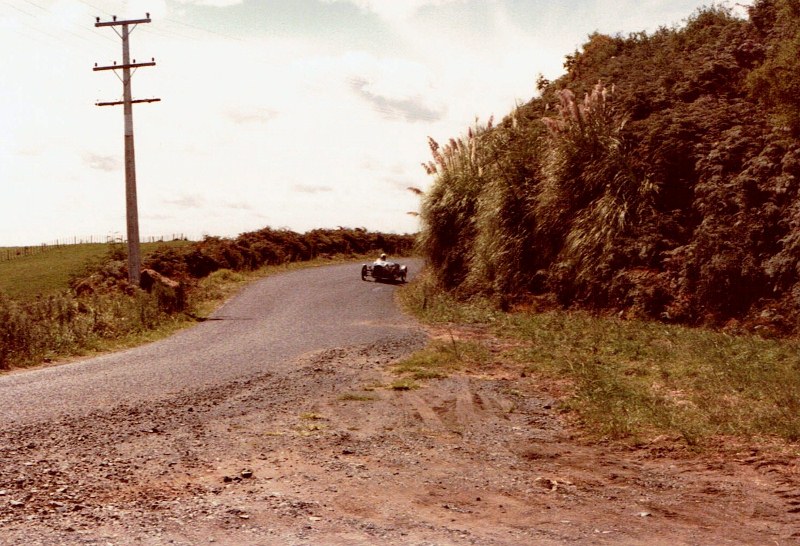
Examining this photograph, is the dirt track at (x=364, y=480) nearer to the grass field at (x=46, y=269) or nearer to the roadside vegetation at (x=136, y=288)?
the roadside vegetation at (x=136, y=288)

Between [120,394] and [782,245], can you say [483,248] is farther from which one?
[120,394]

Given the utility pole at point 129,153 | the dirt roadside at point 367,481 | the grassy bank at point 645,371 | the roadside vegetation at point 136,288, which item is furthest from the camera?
the utility pole at point 129,153

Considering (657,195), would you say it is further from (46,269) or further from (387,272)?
(46,269)

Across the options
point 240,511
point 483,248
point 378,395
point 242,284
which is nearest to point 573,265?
point 483,248

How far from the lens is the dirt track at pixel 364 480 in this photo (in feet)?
16.3

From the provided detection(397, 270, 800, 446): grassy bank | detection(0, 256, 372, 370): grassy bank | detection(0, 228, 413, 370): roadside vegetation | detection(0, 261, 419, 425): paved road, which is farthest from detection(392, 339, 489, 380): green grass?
detection(0, 228, 413, 370): roadside vegetation

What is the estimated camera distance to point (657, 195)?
1644 centimetres

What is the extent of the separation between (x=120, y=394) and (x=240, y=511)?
17.2 feet

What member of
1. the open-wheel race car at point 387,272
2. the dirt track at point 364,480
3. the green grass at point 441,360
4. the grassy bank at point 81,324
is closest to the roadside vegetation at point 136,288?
the grassy bank at point 81,324

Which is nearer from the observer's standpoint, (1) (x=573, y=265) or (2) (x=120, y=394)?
(2) (x=120, y=394)

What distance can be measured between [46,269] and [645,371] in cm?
2918

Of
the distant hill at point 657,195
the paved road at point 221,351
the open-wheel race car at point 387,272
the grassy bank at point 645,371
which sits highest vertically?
the distant hill at point 657,195

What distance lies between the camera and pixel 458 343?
13.7 metres

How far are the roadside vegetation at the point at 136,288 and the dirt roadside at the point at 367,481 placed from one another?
300 inches
